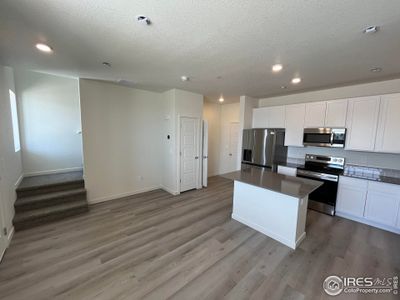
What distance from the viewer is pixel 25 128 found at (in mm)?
3998

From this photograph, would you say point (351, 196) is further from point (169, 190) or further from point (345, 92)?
point (169, 190)

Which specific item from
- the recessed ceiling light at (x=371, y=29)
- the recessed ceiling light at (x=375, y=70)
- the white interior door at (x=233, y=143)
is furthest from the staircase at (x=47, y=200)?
the recessed ceiling light at (x=375, y=70)

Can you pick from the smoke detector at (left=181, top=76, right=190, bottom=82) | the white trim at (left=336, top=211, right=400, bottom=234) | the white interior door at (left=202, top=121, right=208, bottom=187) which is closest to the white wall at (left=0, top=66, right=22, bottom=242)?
the smoke detector at (left=181, top=76, right=190, bottom=82)

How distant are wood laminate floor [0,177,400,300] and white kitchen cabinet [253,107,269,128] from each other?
8.70 ft

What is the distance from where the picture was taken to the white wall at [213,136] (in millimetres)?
6322

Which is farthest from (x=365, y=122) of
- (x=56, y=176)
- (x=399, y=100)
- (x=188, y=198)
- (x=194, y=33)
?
(x=56, y=176)

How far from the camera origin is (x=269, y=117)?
4.82 meters

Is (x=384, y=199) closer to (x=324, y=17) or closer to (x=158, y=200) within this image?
(x=324, y=17)

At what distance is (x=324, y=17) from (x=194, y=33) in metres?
1.27

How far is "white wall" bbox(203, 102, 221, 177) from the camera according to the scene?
6322 mm

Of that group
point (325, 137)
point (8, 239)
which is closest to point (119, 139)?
point (8, 239)

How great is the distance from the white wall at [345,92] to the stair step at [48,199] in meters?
5.69

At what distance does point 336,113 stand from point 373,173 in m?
1.44

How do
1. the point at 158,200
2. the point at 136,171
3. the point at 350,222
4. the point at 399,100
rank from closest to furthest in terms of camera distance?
the point at 399,100 → the point at 350,222 → the point at 158,200 → the point at 136,171
